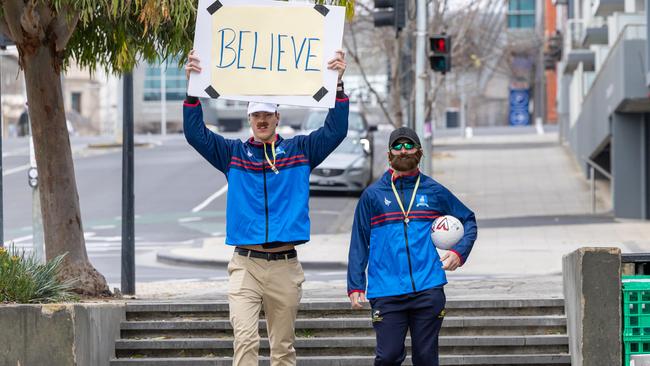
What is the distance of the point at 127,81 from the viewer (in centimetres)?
1405

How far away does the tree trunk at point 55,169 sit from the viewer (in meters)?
11.9

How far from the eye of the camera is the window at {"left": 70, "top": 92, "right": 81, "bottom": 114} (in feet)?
352

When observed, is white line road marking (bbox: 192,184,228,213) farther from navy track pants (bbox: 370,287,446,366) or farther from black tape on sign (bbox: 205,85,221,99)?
navy track pants (bbox: 370,287,446,366)

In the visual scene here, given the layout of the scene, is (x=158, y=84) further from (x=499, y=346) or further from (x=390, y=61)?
(x=499, y=346)

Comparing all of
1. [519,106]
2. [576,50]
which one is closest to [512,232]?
[576,50]

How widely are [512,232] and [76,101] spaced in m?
86.4

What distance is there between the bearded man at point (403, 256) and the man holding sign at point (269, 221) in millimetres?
470

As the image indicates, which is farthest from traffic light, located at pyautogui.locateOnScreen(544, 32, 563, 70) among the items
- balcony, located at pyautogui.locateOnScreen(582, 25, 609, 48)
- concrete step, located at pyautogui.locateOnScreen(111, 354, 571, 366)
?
concrete step, located at pyautogui.locateOnScreen(111, 354, 571, 366)

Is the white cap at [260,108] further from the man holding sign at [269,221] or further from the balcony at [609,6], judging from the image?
the balcony at [609,6]

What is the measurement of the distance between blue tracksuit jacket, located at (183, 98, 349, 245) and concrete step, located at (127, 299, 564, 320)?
2.59m

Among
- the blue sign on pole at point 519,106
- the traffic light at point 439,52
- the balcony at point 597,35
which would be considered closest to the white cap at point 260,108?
the traffic light at point 439,52

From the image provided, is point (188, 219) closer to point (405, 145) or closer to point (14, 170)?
point (14, 170)

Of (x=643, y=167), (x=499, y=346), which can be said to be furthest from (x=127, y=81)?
(x=643, y=167)

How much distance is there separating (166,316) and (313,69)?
314 cm
